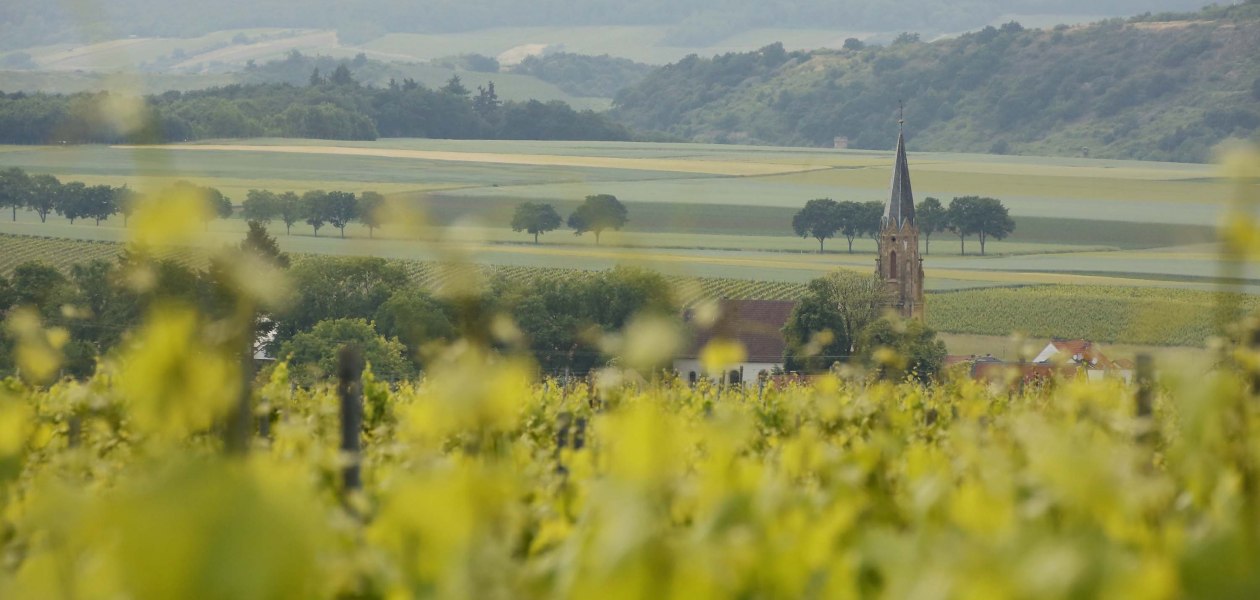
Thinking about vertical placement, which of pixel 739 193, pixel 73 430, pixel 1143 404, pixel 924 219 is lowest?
pixel 924 219

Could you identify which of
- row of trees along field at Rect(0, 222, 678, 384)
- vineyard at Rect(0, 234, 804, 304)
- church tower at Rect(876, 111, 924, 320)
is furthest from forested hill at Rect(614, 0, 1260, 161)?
row of trees along field at Rect(0, 222, 678, 384)

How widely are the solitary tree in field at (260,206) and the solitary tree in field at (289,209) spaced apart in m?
0.19

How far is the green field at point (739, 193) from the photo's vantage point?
8412 centimetres

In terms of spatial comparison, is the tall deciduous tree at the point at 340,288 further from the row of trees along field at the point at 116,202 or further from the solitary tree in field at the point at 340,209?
the solitary tree in field at the point at 340,209

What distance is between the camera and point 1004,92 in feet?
449

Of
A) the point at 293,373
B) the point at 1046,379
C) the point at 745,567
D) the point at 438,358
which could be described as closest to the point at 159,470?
the point at 745,567

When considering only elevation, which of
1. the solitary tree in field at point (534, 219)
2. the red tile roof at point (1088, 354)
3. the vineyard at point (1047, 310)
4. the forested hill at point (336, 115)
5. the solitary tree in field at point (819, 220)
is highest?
the forested hill at point (336, 115)

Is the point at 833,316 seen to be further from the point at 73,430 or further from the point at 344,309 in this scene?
the point at 73,430

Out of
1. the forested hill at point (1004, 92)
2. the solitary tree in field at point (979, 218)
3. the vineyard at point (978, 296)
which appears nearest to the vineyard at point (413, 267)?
the vineyard at point (978, 296)

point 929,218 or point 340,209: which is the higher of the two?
point 340,209

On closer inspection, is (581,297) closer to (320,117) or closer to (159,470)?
(159,470)

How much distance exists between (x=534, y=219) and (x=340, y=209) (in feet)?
38.1

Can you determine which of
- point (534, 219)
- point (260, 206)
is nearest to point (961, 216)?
point (534, 219)

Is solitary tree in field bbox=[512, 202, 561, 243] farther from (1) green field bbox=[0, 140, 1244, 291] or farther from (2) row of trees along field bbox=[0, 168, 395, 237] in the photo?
(2) row of trees along field bbox=[0, 168, 395, 237]
